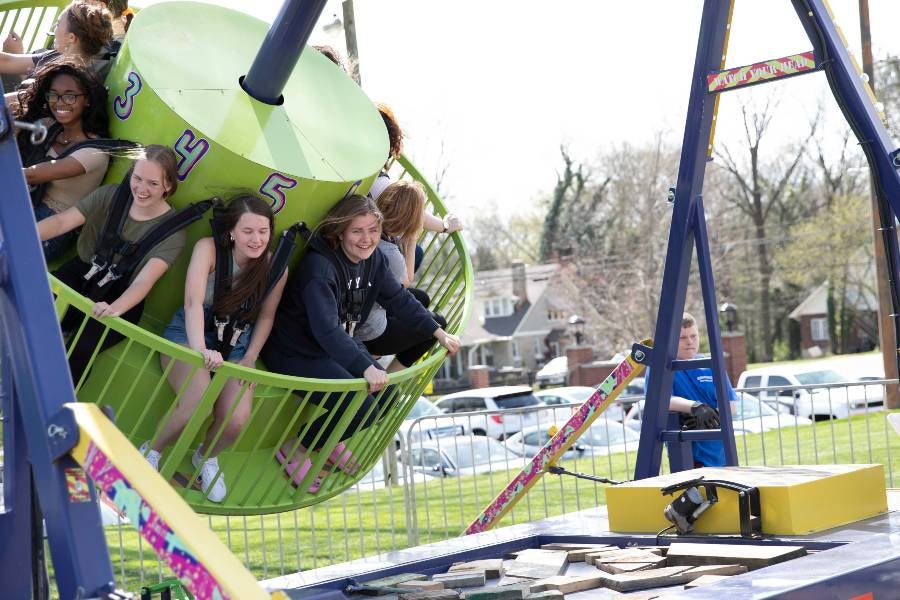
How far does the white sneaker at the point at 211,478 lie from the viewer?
12.0 feet

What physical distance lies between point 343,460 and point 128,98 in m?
1.48

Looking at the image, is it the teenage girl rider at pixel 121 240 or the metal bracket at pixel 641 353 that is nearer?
the teenage girl rider at pixel 121 240

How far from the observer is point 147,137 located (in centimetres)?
353

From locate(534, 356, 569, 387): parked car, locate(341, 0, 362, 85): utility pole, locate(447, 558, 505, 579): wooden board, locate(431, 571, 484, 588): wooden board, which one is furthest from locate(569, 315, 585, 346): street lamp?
locate(431, 571, 484, 588): wooden board

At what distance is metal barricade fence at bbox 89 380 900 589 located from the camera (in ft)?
26.9

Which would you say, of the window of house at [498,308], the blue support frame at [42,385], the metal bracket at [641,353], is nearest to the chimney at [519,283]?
the window of house at [498,308]

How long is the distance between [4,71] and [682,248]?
3.22 m

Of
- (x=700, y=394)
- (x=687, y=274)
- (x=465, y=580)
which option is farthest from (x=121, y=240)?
(x=700, y=394)

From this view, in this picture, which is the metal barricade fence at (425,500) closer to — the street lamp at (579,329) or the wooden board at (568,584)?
the wooden board at (568,584)

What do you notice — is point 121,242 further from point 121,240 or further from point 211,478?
point 211,478

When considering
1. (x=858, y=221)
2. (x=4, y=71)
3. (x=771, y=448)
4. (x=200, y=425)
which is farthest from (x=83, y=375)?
(x=858, y=221)

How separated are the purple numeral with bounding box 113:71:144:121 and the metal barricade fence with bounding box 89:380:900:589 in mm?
3566

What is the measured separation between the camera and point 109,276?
351 cm

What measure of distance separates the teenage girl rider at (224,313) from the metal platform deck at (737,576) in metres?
0.53
